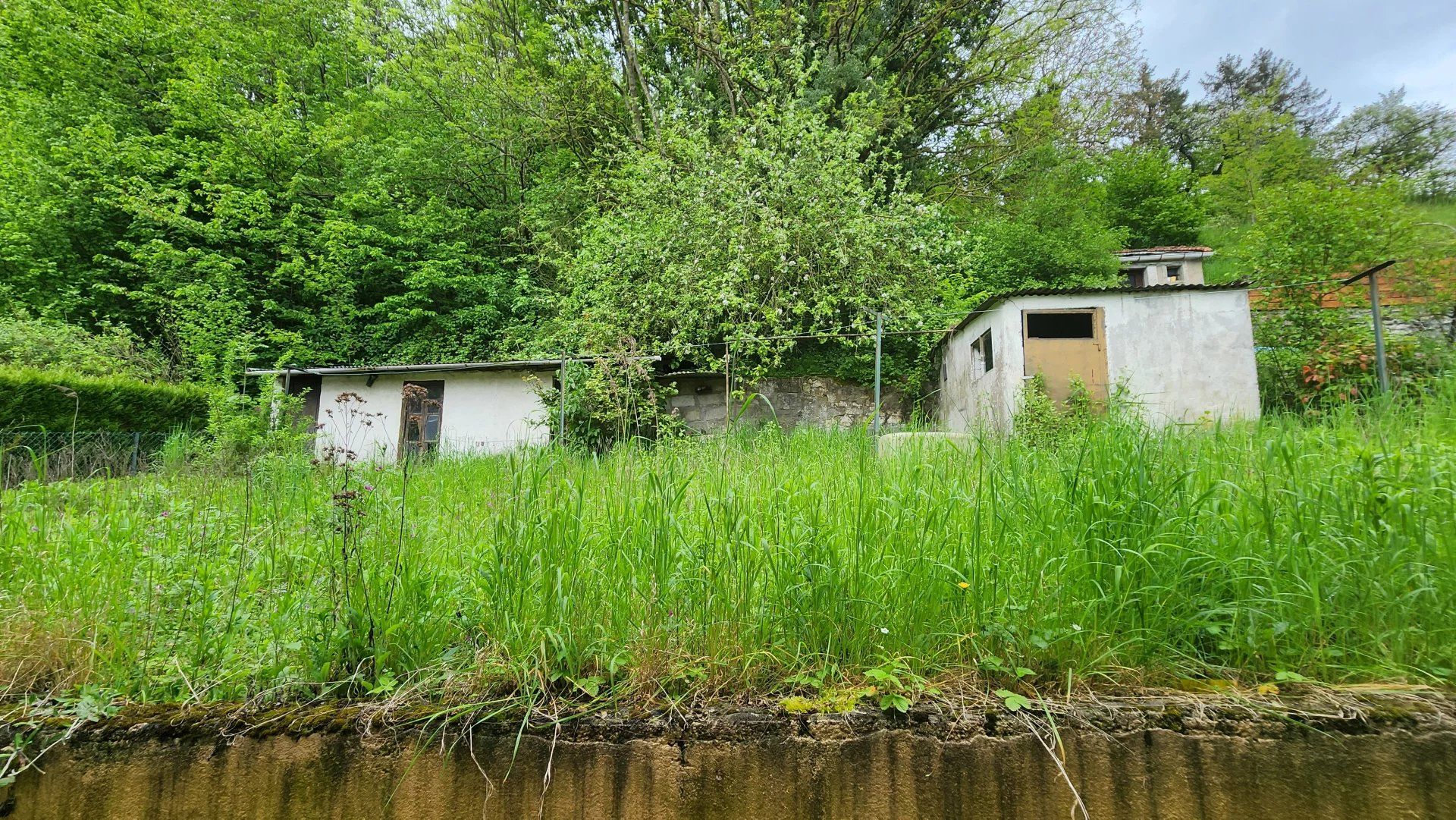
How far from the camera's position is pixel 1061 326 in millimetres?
9367

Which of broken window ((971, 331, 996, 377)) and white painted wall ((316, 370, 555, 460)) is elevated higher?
broken window ((971, 331, 996, 377))

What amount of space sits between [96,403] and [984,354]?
14.9m

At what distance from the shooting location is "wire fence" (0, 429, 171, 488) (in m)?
2.90

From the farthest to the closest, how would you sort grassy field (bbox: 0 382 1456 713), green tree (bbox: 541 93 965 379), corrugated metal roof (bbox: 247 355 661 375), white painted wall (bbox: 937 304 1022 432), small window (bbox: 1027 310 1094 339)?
corrugated metal roof (bbox: 247 355 661 375) < green tree (bbox: 541 93 965 379) < small window (bbox: 1027 310 1094 339) < white painted wall (bbox: 937 304 1022 432) < grassy field (bbox: 0 382 1456 713)

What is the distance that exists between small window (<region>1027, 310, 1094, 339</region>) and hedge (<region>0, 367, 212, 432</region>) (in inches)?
481

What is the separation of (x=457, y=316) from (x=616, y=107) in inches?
280

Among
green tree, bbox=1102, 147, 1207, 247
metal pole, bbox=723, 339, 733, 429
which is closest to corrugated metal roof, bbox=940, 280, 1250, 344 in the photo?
metal pole, bbox=723, 339, 733, 429

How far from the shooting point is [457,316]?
15.4m

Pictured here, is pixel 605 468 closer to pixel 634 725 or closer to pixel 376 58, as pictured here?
pixel 634 725

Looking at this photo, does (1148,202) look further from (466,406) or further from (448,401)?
(448,401)

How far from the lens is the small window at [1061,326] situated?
920 cm

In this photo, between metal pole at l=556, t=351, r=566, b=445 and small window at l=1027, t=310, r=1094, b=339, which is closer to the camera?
metal pole at l=556, t=351, r=566, b=445

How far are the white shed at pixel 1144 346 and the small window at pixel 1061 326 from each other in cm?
6

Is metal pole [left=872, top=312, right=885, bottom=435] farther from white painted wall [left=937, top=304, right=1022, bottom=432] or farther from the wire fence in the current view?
the wire fence
